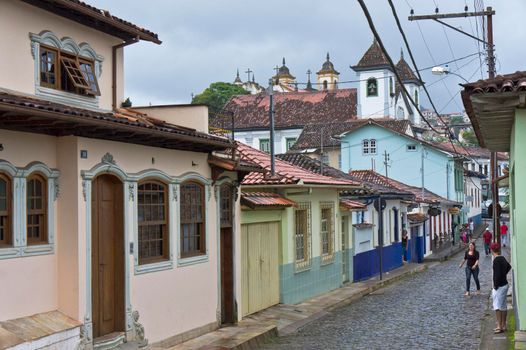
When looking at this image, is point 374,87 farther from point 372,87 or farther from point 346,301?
point 346,301

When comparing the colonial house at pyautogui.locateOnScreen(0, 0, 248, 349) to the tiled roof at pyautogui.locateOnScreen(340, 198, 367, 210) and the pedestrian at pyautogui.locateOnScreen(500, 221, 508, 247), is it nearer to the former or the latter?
the tiled roof at pyautogui.locateOnScreen(340, 198, 367, 210)

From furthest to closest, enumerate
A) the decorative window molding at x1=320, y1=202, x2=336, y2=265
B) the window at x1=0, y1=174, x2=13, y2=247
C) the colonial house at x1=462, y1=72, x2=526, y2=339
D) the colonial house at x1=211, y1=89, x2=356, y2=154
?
1. the colonial house at x1=211, y1=89, x2=356, y2=154
2. the decorative window molding at x1=320, y1=202, x2=336, y2=265
3. the window at x1=0, y1=174, x2=13, y2=247
4. the colonial house at x1=462, y1=72, x2=526, y2=339

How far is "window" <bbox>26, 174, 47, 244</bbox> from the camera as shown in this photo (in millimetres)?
10297

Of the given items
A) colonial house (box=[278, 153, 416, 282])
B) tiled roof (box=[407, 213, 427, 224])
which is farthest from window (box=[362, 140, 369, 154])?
colonial house (box=[278, 153, 416, 282])

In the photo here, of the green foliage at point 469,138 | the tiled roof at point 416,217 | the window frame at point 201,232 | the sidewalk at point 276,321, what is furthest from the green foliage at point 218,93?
the window frame at point 201,232

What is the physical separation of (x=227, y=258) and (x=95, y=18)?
17.2 feet

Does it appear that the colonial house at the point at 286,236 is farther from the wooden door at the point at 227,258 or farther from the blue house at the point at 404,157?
the blue house at the point at 404,157

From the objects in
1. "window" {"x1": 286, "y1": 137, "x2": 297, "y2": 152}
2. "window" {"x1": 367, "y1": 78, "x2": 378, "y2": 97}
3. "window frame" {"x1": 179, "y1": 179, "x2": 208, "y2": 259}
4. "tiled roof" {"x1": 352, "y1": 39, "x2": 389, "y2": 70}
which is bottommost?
"window frame" {"x1": 179, "y1": 179, "x2": 208, "y2": 259}

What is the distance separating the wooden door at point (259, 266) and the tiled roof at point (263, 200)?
558mm

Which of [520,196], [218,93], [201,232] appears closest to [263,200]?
[201,232]

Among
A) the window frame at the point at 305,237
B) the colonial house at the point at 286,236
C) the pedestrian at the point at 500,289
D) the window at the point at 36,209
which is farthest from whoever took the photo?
the window frame at the point at 305,237

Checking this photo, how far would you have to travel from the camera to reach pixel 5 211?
982 centimetres

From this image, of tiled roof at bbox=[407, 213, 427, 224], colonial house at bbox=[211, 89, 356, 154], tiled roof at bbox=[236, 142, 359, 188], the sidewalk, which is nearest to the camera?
the sidewalk

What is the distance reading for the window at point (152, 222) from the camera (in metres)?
12.5
